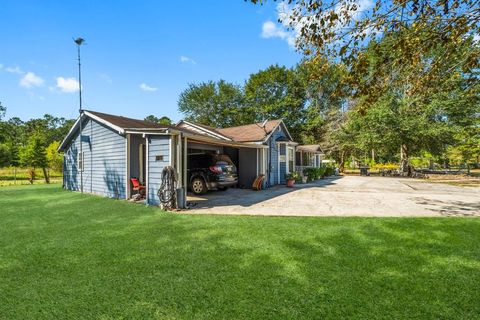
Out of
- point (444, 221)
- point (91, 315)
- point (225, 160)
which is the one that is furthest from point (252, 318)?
point (225, 160)

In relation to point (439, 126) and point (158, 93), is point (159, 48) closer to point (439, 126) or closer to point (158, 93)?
point (158, 93)

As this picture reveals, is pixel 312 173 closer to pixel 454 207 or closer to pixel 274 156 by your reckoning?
pixel 274 156

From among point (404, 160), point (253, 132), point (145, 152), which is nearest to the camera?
point (145, 152)

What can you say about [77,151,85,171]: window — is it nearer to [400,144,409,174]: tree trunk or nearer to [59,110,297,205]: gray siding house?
[59,110,297,205]: gray siding house

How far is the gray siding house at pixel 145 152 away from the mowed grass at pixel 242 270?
3181 mm

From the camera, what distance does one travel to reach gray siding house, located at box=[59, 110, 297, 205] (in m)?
8.73

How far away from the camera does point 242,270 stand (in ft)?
11.4

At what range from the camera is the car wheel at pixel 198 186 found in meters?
11.5

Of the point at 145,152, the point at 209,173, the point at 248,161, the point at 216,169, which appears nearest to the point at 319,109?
the point at 248,161

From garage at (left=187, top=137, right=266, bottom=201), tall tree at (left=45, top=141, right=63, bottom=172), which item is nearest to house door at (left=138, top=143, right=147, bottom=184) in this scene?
garage at (left=187, top=137, right=266, bottom=201)

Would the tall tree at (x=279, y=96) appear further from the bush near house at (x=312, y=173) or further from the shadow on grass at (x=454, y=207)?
the shadow on grass at (x=454, y=207)

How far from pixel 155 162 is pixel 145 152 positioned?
2.15 m

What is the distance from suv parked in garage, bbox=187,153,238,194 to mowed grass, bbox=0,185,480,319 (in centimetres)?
519

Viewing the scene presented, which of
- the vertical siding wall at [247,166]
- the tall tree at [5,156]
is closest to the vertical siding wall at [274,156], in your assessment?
the vertical siding wall at [247,166]
